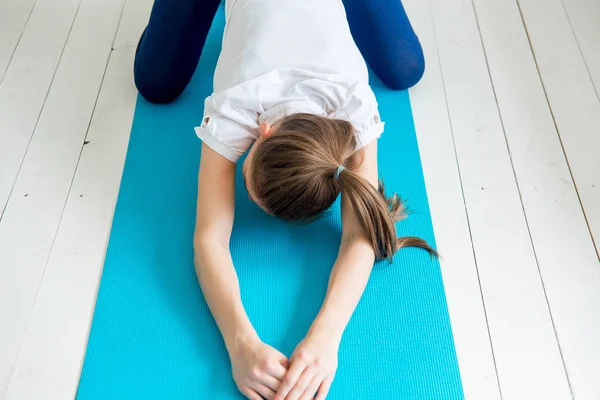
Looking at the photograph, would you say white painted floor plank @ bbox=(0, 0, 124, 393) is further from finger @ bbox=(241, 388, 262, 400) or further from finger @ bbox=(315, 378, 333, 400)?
finger @ bbox=(315, 378, 333, 400)

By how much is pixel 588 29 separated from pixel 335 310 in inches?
62.9

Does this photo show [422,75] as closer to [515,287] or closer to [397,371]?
[515,287]

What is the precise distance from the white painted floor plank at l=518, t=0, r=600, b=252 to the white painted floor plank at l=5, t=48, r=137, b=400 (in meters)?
1.37

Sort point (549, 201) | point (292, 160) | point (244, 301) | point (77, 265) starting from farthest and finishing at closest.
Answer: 1. point (549, 201)
2. point (77, 265)
3. point (244, 301)
4. point (292, 160)

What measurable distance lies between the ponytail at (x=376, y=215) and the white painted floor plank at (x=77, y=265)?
0.71 metres

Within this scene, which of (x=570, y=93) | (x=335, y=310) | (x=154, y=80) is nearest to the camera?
(x=335, y=310)

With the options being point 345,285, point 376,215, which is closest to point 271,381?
point 345,285

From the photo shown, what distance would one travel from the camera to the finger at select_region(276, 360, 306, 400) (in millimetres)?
1253

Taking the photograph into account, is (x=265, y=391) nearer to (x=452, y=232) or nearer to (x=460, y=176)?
(x=452, y=232)

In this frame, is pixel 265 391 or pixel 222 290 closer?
pixel 265 391

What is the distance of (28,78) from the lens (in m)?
2.09

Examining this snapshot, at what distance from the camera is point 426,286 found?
4.98ft

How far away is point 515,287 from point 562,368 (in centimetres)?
23

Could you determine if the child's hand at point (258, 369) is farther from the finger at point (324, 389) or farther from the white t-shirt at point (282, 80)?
the white t-shirt at point (282, 80)
